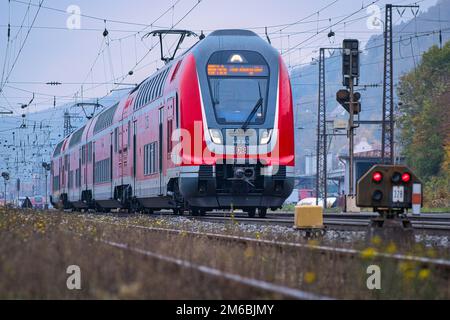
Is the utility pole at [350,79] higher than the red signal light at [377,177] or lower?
higher

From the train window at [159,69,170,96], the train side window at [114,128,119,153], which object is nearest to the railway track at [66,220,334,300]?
the train window at [159,69,170,96]

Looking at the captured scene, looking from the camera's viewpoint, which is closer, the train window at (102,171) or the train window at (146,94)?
the train window at (146,94)

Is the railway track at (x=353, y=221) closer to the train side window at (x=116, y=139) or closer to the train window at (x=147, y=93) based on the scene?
the train window at (x=147, y=93)

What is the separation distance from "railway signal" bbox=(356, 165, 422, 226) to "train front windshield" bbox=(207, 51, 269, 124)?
10093mm

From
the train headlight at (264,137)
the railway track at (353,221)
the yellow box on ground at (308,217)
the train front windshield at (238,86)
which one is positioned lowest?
the railway track at (353,221)

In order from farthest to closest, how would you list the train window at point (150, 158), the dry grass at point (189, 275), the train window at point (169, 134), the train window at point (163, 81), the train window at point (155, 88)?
the train window at point (155, 88) → the train window at point (150, 158) → the train window at point (163, 81) → the train window at point (169, 134) → the dry grass at point (189, 275)

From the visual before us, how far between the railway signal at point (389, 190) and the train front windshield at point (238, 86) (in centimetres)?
1009

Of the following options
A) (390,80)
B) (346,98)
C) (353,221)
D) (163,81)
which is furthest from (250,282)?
(390,80)

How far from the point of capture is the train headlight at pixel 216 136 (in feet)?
69.3

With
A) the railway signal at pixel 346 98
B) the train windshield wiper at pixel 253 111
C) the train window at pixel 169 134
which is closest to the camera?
the train windshield wiper at pixel 253 111

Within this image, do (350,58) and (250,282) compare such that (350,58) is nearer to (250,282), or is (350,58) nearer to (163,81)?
(163,81)

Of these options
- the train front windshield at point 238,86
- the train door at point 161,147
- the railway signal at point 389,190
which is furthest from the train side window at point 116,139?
the railway signal at point 389,190

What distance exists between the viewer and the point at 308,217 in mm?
14164
